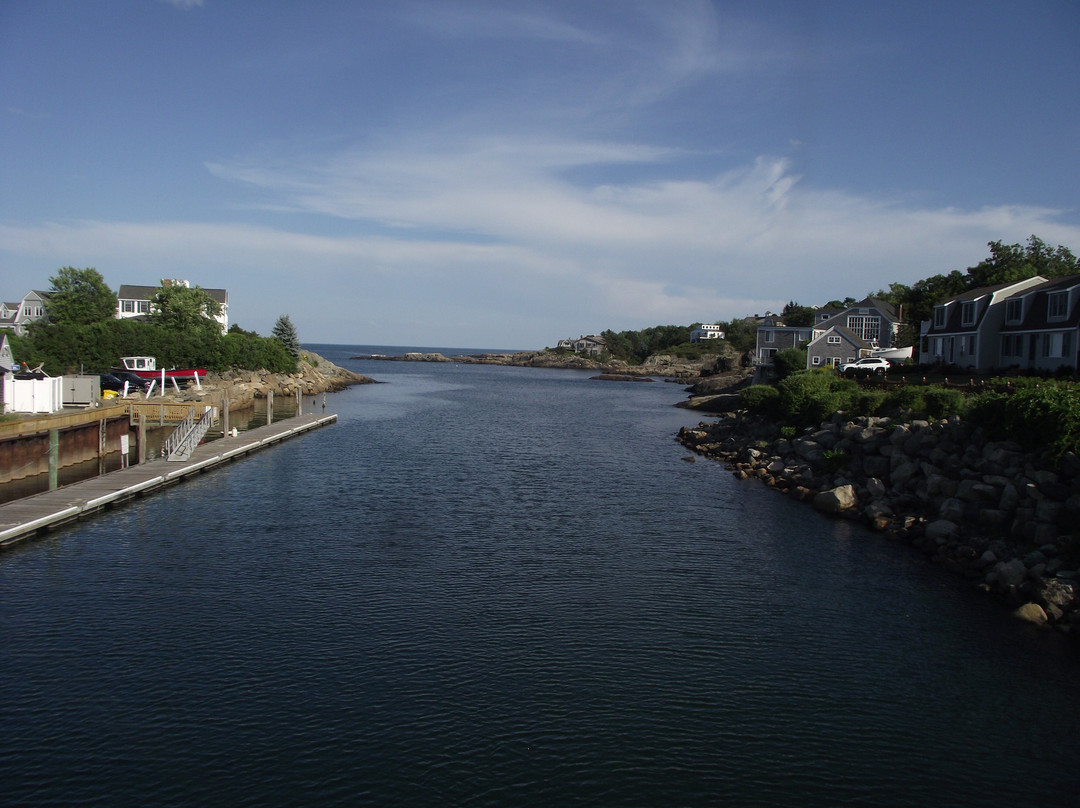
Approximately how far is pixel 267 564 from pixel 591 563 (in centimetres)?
1006

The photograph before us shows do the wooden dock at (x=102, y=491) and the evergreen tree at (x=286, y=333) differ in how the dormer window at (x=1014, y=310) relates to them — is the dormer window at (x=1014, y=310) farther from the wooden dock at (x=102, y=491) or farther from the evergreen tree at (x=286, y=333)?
the evergreen tree at (x=286, y=333)

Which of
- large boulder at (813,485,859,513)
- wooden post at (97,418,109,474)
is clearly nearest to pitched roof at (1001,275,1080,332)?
large boulder at (813,485,859,513)

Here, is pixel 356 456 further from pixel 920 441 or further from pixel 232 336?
pixel 232 336

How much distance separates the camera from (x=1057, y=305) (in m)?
43.0

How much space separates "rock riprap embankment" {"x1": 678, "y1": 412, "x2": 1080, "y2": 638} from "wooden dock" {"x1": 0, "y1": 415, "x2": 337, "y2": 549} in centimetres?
2858

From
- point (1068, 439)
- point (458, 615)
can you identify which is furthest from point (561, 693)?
point (1068, 439)

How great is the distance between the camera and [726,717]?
14.4 metres

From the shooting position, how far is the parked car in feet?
189

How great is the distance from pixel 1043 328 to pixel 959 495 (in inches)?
906

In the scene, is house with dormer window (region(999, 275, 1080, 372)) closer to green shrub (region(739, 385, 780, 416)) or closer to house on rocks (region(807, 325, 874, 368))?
green shrub (region(739, 385, 780, 416))

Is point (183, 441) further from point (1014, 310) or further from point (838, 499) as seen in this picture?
point (1014, 310)

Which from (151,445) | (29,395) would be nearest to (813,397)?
(151,445)

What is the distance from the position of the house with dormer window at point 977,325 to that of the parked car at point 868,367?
4430 millimetres

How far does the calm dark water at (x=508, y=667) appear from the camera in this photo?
12.4 m
